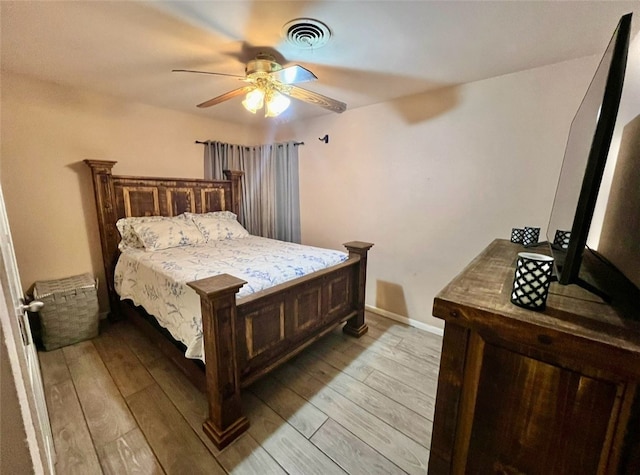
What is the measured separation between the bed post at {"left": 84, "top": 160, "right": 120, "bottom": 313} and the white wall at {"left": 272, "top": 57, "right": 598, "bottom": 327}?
205 centimetres

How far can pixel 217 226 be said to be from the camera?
300 cm

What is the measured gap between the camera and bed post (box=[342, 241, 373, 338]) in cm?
240

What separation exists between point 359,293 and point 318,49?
192 centimetres

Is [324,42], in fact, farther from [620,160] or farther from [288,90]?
[620,160]

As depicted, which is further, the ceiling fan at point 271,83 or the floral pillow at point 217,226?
the floral pillow at point 217,226

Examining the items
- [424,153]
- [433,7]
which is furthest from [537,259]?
[424,153]

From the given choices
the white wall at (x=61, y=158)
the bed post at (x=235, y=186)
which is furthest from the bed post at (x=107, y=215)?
the bed post at (x=235, y=186)

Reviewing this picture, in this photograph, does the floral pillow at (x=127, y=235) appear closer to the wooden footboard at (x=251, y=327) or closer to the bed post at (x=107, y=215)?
the bed post at (x=107, y=215)

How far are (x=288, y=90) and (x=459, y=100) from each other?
1.46 m

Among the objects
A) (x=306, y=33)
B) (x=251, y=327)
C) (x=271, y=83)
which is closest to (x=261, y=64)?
(x=271, y=83)

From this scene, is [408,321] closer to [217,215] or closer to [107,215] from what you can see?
[217,215]

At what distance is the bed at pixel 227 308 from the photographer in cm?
139

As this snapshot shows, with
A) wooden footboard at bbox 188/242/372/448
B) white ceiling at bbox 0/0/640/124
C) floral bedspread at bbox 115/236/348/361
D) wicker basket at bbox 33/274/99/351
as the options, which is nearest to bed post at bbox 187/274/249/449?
wooden footboard at bbox 188/242/372/448

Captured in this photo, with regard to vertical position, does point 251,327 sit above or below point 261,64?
below
